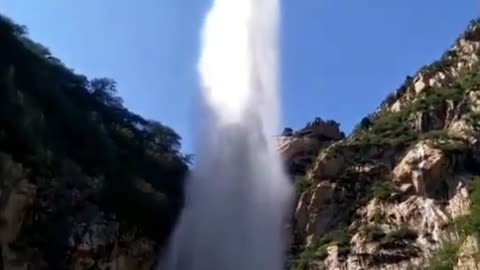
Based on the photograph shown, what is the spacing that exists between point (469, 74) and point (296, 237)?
67.9ft

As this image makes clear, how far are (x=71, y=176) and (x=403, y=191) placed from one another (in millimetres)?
22145

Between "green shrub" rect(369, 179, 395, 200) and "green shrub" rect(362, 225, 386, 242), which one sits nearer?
"green shrub" rect(362, 225, 386, 242)

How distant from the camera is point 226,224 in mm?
44344

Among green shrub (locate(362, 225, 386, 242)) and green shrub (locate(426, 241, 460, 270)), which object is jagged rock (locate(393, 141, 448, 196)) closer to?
green shrub (locate(362, 225, 386, 242))

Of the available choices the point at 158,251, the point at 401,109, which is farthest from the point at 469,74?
the point at 158,251

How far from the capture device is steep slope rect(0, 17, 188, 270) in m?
32.4

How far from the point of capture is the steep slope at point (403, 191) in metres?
43.5

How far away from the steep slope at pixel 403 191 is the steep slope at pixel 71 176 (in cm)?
965

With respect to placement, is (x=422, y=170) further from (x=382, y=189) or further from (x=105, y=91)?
(x=105, y=91)

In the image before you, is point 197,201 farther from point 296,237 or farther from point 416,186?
point 416,186

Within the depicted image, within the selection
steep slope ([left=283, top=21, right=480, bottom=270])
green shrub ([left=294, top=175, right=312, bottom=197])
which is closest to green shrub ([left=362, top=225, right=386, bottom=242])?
steep slope ([left=283, top=21, right=480, bottom=270])

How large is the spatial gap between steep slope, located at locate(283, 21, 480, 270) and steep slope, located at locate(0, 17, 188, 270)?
31.7ft

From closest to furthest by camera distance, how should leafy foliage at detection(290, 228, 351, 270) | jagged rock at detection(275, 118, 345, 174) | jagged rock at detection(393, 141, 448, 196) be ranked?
leafy foliage at detection(290, 228, 351, 270) < jagged rock at detection(393, 141, 448, 196) < jagged rock at detection(275, 118, 345, 174)

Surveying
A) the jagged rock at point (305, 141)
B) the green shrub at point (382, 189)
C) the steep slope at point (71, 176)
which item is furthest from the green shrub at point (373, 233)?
the jagged rock at point (305, 141)
